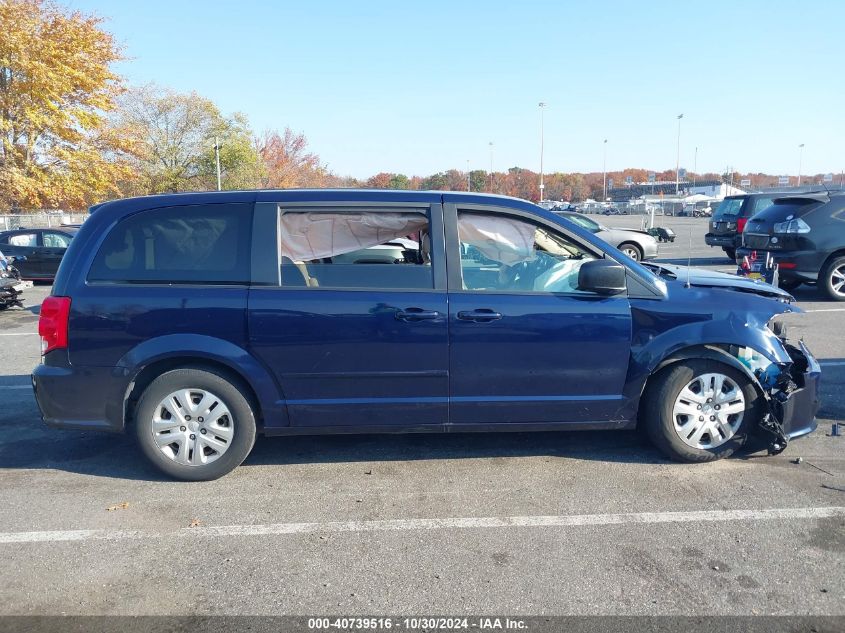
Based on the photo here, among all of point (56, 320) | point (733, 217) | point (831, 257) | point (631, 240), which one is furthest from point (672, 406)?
point (733, 217)

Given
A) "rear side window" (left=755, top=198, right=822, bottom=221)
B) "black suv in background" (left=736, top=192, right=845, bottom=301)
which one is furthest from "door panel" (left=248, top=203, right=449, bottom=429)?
"rear side window" (left=755, top=198, right=822, bottom=221)

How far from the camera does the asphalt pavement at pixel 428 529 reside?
3080 millimetres

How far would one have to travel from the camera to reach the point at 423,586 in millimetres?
3152

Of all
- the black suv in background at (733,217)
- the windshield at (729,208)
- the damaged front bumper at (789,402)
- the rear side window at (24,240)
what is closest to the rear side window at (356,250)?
the damaged front bumper at (789,402)

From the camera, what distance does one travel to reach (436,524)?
377cm

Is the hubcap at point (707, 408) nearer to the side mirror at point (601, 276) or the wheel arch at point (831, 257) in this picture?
the side mirror at point (601, 276)

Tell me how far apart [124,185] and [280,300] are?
3946 centimetres

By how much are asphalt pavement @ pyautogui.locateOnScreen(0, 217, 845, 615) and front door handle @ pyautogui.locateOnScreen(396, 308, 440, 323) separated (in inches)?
42.2

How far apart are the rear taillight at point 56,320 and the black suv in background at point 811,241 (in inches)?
429

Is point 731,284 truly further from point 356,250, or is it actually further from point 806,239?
point 806,239

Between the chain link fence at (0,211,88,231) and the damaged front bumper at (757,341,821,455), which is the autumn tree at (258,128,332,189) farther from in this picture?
the damaged front bumper at (757,341,821,455)

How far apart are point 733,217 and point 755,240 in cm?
598

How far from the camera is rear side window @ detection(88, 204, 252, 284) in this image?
14.2 ft

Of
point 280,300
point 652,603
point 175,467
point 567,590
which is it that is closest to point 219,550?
point 175,467
